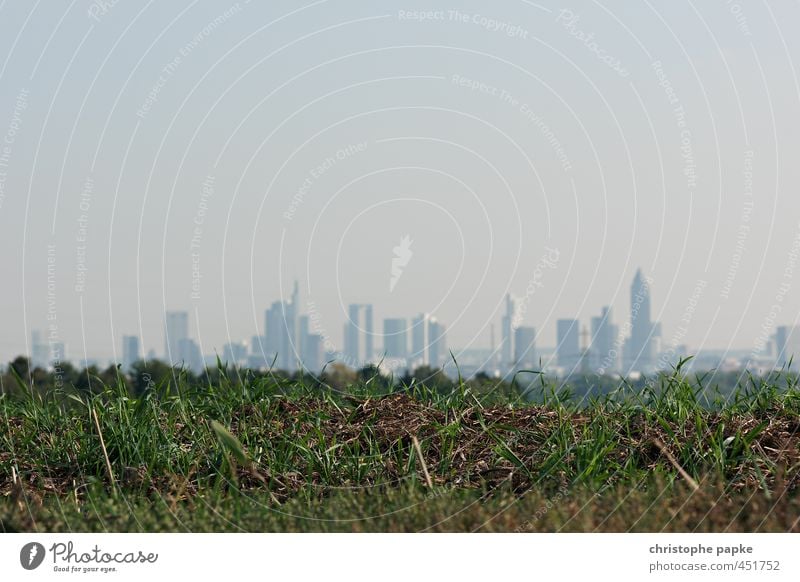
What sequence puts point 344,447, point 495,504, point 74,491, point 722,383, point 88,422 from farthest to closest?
point 722,383
point 88,422
point 344,447
point 74,491
point 495,504

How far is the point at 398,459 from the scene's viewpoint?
22.4 ft

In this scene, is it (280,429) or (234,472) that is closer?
(234,472)

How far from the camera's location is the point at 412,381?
817 centimetres

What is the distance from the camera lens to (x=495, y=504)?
5883 mm

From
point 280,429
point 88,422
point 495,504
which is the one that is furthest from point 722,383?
point 88,422

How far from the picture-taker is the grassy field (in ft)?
18.8

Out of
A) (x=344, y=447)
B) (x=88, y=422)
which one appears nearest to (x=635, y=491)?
(x=344, y=447)

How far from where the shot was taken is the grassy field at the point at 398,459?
5742mm
